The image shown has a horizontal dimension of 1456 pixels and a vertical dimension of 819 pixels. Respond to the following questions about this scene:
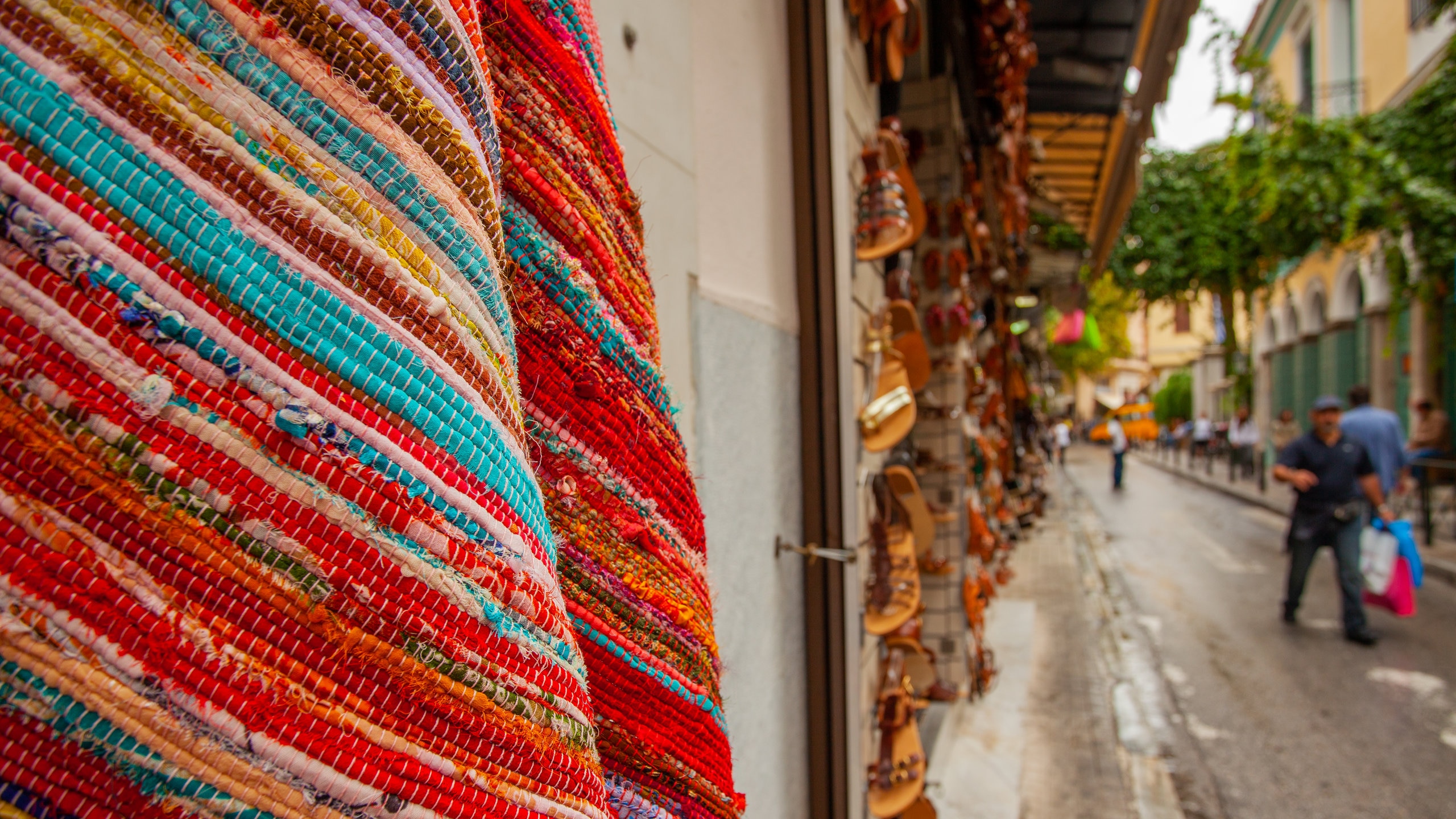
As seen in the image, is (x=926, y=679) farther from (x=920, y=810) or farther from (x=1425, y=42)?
(x=1425, y=42)

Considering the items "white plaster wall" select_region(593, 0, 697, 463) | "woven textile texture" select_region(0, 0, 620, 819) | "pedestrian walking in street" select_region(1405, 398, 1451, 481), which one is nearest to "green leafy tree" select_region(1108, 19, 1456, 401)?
"pedestrian walking in street" select_region(1405, 398, 1451, 481)


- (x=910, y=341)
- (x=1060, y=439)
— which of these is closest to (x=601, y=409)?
(x=910, y=341)

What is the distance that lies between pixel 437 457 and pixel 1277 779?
170 inches

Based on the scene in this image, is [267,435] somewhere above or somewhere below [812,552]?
above

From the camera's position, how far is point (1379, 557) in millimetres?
4941

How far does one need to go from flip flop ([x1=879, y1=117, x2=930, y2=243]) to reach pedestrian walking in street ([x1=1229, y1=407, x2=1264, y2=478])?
15.9 meters

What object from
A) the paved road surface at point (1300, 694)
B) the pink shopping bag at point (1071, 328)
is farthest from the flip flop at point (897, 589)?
the pink shopping bag at point (1071, 328)

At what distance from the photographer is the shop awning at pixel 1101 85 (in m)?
4.52

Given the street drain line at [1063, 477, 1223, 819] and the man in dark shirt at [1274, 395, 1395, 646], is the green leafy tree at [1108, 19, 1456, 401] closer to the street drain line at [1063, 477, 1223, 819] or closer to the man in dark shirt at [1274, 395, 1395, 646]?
the man in dark shirt at [1274, 395, 1395, 646]

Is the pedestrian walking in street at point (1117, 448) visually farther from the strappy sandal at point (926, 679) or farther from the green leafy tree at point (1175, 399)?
the green leafy tree at point (1175, 399)

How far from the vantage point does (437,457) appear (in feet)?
1.13

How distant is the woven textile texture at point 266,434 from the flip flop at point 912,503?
6.78 feet

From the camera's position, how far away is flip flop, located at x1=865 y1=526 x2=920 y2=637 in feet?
7.10

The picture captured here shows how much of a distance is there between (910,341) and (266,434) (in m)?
2.28
